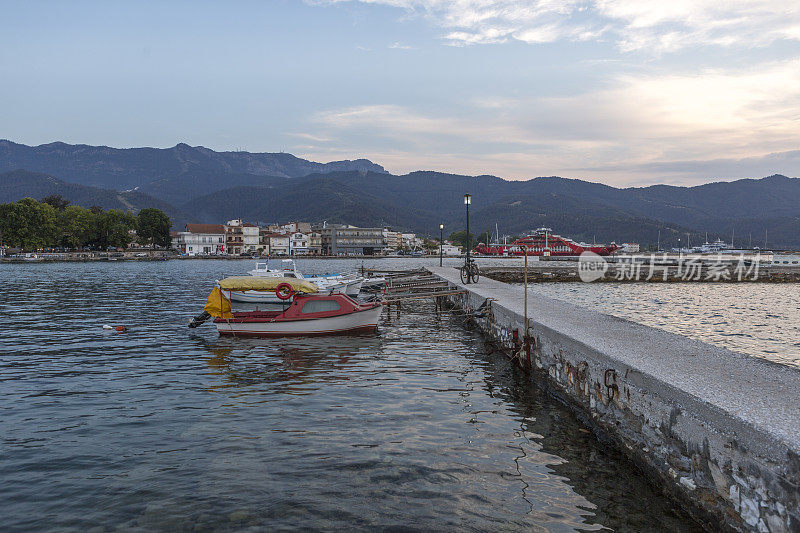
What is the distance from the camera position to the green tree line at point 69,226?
138m

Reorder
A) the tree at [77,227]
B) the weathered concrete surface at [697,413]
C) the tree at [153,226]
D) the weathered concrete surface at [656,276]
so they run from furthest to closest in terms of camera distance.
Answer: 1. the tree at [153,226]
2. the tree at [77,227]
3. the weathered concrete surface at [656,276]
4. the weathered concrete surface at [697,413]

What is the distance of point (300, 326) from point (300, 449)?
14291mm

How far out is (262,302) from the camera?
114 ft

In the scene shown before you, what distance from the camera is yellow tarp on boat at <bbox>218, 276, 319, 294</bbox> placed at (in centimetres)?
2589

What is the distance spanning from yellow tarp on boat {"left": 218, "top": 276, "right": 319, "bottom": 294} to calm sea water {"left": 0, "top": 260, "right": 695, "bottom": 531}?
5063 mm

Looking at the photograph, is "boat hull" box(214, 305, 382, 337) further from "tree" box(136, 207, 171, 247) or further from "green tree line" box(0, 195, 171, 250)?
"tree" box(136, 207, 171, 247)

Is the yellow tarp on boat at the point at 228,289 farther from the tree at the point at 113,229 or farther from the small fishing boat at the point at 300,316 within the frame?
the tree at the point at 113,229

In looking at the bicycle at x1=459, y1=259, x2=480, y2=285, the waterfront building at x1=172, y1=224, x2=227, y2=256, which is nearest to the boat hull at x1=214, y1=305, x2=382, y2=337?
the bicycle at x1=459, y1=259, x2=480, y2=285

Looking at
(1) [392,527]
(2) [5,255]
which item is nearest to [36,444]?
(1) [392,527]

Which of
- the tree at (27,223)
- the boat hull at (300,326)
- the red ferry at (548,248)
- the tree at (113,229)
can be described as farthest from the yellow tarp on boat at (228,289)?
the tree at (113,229)

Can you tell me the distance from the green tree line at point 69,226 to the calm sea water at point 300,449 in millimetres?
146061

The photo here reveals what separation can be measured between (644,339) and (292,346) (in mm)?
15108

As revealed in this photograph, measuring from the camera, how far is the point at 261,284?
2720 centimetres

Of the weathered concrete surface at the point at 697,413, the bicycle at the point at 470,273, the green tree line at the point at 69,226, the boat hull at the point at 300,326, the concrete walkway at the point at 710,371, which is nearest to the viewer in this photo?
the weathered concrete surface at the point at 697,413
